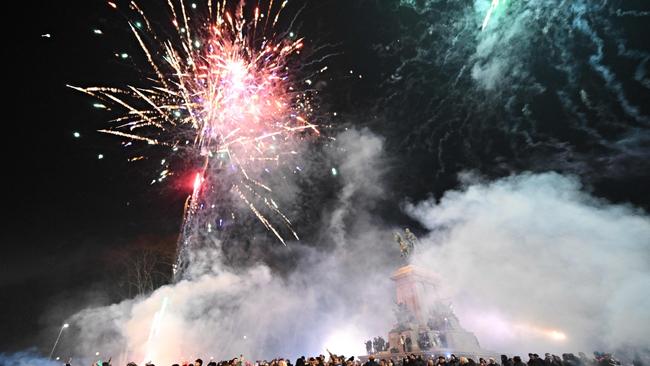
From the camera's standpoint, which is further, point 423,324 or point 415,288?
point 415,288

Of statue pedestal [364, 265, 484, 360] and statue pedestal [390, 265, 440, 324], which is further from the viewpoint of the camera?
statue pedestal [390, 265, 440, 324]

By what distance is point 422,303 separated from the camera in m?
24.1

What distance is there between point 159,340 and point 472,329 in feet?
90.5

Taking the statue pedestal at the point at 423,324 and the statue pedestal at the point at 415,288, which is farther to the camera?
the statue pedestal at the point at 415,288

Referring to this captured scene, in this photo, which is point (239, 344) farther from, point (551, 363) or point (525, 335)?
point (551, 363)

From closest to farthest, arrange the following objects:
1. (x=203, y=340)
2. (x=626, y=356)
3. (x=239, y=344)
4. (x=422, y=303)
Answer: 1. (x=626, y=356)
2. (x=422, y=303)
3. (x=203, y=340)
4. (x=239, y=344)

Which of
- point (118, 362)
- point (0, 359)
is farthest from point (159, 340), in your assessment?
point (0, 359)

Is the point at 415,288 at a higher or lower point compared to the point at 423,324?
higher

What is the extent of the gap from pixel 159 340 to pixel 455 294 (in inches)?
1049

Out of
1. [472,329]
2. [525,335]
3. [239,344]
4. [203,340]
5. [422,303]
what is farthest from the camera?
[239,344]

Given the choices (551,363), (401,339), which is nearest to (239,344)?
(401,339)

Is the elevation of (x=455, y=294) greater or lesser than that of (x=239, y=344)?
greater

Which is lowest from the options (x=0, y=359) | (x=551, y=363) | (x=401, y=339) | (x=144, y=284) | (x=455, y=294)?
(x=0, y=359)

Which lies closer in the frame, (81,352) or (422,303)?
(422,303)
